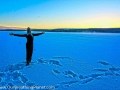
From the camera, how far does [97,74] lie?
4.29 meters

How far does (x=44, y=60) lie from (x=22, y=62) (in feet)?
1.53

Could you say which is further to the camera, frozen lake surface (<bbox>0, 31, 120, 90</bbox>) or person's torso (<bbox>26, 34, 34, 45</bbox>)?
person's torso (<bbox>26, 34, 34, 45</bbox>)

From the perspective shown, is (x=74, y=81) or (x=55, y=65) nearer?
(x=74, y=81)

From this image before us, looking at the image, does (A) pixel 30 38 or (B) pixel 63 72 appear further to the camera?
(A) pixel 30 38

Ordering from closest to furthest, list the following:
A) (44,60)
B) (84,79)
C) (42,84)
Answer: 1. (42,84)
2. (84,79)
3. (44,60)

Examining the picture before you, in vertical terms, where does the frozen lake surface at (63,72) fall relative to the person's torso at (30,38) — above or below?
below

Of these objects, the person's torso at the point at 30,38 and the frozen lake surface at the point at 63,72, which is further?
the person's torso at the point at 30,38

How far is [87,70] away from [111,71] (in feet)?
1.34

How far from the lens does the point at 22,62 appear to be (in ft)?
16.3

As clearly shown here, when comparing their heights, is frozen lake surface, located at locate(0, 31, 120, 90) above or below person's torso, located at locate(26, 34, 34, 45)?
below

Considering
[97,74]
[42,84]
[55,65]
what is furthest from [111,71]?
[42,84]

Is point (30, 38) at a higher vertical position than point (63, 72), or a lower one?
higher

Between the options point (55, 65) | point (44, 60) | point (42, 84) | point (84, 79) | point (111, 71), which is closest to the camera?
point (42, 84)

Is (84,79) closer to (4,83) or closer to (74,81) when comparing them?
(74,81)
